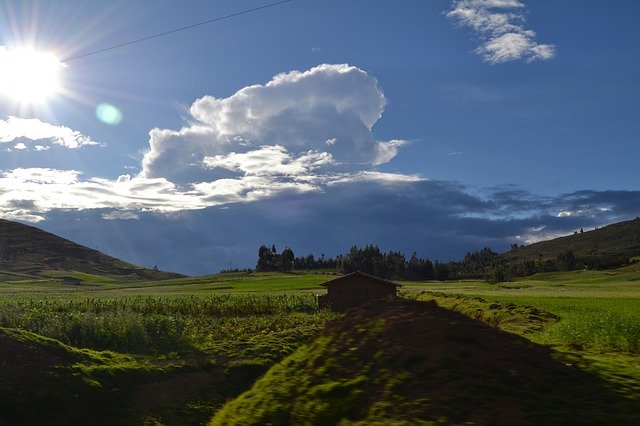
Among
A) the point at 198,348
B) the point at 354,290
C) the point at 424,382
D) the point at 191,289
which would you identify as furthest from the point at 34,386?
the point at 191,289

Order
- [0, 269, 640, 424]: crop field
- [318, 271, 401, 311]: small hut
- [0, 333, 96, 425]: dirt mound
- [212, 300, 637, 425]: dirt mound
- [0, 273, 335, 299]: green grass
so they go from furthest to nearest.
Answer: [0, 273, 335, 299]: green grass → [318, 271, 401, 311]: small hut → [0, 269, 640, 424]: crop field → [0, 333, 96, 425]: dirt mound → [212, 300, 637, 425]: dirt mound

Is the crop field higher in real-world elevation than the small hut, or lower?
lower

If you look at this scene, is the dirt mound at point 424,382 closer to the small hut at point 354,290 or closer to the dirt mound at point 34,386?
the dirt mound at point 34,386

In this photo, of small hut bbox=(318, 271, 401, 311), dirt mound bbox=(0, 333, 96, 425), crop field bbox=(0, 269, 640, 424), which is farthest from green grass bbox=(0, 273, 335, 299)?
dirt mound bbox=(0, 333, 96, 425)

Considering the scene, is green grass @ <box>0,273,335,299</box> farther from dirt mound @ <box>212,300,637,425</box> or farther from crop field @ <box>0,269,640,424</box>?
dirt mound @ <box>212,300,637,425</box>

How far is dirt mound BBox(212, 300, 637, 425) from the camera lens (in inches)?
421

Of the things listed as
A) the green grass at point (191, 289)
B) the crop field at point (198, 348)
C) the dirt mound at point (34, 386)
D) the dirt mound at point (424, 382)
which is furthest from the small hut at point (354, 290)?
the dirt mound at point (34, 386)

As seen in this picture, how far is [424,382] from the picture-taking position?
40.8ft

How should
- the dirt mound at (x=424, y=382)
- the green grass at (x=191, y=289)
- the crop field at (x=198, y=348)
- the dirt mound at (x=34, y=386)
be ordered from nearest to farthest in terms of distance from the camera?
the dirt mound at (x=424, y=382) → the dirt mound at (x=34, y=386) → the crop field at (x=198, y=348) → the green grass at (x=191, y=289)

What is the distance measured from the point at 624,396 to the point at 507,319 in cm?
2167

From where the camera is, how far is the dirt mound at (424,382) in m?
10.7

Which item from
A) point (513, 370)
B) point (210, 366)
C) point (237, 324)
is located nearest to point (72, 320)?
point (210, 366)

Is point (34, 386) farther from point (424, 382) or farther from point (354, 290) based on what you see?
point (354, 290)

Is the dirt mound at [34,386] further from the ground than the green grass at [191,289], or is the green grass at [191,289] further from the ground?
the green grass at [191,289]
